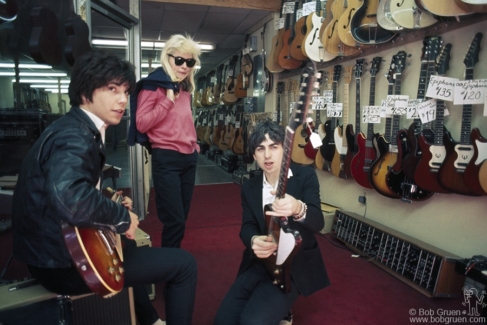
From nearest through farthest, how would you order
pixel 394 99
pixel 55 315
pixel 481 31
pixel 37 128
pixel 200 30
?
1. pixel 55 315
2. pixel 481 31
3. pixel 394 99
4. pixel 37 128
5. pixel 200 30

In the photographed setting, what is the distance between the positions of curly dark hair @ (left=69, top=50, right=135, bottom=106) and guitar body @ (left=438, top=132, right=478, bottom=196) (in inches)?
82.9

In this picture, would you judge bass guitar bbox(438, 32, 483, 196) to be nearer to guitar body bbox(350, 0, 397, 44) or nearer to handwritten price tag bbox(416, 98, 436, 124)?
handwritten price tag bbox(416, 98, 436, 124)

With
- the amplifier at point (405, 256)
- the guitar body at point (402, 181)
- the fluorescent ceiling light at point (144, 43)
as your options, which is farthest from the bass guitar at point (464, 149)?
the fluorescent ceiling light at point (144, 43)

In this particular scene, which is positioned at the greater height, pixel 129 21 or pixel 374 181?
pixel 129 21

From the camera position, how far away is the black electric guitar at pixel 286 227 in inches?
49.6

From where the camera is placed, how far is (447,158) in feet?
7.63

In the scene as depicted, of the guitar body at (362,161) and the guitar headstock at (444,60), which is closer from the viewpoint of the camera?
the guitar headstock at (444,60)

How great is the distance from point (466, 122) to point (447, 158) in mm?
259

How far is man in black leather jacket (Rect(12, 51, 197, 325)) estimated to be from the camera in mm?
1102

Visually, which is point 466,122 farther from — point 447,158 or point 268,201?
point 268,201

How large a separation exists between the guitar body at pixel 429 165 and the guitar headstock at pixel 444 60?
0.48m

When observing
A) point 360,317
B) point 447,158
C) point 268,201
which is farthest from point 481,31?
point 360,317

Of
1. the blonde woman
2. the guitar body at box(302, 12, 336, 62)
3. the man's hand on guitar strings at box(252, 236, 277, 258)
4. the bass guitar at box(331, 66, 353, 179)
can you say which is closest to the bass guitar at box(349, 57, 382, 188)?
the bass guitar at box(331, 66, 353, 179)

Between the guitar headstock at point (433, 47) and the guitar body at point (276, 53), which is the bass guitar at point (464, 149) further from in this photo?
the guitar body at point (276, 53)
